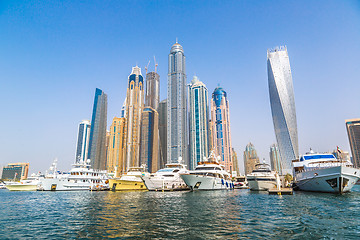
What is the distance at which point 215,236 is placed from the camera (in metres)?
13.3

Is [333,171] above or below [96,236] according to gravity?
above

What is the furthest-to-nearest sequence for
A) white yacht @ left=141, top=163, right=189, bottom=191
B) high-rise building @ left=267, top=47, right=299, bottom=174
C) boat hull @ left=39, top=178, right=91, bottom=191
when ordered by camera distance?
high-rise building @ left=267, top=47, right=299, bottom=174 < boat hull @ left=39, top=178, right=91, bottom=191 < white yacht @ left=141, top=163, right=189, bottom=191

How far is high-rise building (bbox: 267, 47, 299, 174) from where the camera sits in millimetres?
157250

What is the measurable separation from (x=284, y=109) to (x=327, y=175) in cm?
12966

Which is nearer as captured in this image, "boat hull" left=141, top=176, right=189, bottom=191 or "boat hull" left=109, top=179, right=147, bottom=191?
"boat hull" left=141, top=176, right=189, bottom=191

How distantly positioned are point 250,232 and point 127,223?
9.87 meters

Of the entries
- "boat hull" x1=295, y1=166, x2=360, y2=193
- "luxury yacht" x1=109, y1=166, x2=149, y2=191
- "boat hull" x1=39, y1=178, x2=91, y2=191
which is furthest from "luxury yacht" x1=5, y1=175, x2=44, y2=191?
"boat hull" x1=295, y1=166, x2=360, y2=193

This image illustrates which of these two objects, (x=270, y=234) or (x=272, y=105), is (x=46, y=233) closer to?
→ (x=270, y=234)

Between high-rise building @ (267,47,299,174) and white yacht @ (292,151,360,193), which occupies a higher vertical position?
high-rise building @ (267,47,299,174)

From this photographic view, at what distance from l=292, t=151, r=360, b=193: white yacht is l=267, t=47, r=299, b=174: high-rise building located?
116053mm

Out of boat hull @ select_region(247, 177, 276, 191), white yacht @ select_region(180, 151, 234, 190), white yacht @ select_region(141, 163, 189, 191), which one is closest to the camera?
white yacht @ select_region(180, 151, 234, 190)

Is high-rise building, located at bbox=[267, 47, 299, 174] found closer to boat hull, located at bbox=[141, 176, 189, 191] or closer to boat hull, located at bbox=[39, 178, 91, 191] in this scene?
boat hull, located at bbox=[141, 176, 189, 191]

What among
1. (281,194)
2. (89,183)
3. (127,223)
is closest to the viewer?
(127,223)

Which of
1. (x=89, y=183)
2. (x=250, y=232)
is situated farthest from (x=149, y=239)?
(x=89, y=183)
